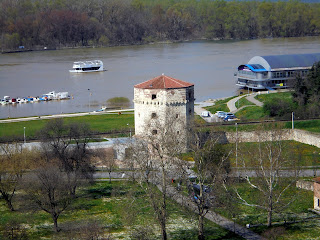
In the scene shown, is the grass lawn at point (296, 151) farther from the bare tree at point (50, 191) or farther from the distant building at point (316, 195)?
the bare tree at point (50, 191)

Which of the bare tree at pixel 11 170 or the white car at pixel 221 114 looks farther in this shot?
the white car at pixel 221 114

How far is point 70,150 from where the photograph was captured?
23500 mm

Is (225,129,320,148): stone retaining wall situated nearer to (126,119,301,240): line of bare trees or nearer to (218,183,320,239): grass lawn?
(126,119,301,240): line of bare trees

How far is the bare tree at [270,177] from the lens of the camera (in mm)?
18312

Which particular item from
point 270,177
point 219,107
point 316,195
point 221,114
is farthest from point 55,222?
point 219,107

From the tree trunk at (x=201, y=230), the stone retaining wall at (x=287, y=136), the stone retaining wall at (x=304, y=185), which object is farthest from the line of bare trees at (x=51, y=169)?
the stone retaining wall at (x=304, y=185)

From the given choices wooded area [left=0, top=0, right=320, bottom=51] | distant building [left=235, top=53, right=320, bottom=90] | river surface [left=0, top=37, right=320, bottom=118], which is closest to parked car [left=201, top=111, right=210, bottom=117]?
river surface [left=0, top=37, right=320, bottom=118]

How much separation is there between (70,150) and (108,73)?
33.3 metres

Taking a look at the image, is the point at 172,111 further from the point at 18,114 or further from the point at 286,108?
the point at 18,114

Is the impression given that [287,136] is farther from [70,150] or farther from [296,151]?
[70,150]

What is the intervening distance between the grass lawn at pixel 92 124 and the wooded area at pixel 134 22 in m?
51.9

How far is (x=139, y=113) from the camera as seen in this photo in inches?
1036

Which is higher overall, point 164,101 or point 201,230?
point 164,101

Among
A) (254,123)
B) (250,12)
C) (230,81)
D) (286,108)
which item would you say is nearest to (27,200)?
(254,123)
